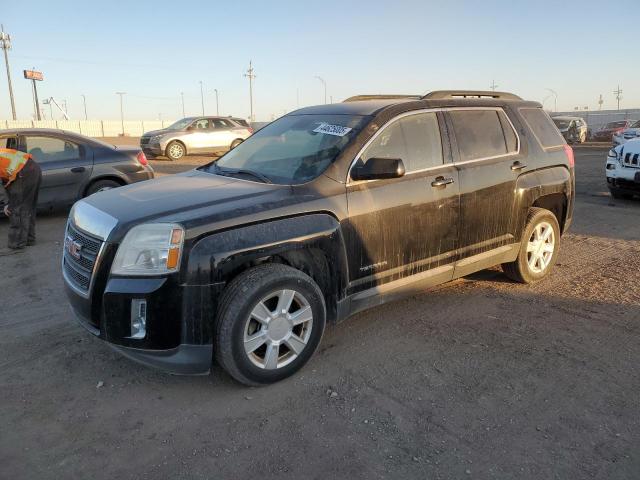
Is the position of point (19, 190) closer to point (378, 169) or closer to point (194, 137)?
point (378, 169)

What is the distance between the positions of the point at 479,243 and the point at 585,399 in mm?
1673

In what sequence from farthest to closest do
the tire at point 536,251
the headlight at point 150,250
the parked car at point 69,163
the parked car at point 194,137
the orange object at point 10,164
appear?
1. the parked car at point 194,137
2. the parked car at point 69,163
3. the orange object at point 10,164
4. the tire at point 536,251
5. the headlight at point 150,250

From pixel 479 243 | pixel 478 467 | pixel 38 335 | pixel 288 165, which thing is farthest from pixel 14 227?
pixel 478 467

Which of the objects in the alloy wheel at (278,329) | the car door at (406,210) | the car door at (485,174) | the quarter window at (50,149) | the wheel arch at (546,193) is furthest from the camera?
the quarter window at (50,149)

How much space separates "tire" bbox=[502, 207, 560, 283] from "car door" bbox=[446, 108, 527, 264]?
243mm

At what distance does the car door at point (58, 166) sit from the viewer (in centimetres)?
816

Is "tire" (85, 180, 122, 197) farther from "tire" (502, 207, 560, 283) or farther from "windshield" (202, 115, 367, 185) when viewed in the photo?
"tire" (502, 207, 560, 283)

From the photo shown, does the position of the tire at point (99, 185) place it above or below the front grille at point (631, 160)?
below

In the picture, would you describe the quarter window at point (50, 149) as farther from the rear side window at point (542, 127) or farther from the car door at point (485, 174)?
the rear side window at point (542, 127)

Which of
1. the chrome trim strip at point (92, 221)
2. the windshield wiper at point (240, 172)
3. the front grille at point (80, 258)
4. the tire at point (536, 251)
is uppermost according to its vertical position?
the windshield wiper at point (240, 172)

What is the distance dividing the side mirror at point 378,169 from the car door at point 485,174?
2.91ft

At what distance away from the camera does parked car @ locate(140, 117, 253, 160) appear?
63.2 ft

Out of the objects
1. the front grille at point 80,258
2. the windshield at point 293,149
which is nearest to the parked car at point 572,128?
the windshield at point 293,149

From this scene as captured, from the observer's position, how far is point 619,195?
1016cm
